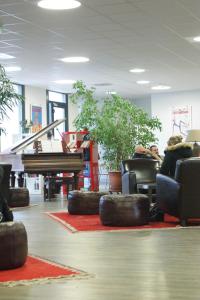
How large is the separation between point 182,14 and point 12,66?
17.8 feet

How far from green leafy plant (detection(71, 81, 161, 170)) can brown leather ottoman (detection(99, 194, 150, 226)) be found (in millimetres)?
5524

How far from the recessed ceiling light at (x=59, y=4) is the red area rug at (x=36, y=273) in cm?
415

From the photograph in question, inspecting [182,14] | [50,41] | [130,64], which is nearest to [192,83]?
[130,64]

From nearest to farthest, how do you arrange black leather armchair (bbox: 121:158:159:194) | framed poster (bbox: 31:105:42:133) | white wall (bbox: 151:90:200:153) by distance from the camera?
black leather armchair (bbox: 121:158:159:194) < framed poster (bbox: 31:105:42:133) < white wall (bbox: 151:90:200:153)

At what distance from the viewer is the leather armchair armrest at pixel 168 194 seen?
288 inches

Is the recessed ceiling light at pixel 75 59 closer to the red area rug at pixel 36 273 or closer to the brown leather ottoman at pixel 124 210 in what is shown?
the brown leather ottoman at pixel 124 210

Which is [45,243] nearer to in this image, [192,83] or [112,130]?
[112,130]

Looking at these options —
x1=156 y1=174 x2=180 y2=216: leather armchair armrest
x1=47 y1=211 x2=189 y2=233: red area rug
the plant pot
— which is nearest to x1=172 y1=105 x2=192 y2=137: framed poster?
the plant pot

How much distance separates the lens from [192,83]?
17609 millimetres

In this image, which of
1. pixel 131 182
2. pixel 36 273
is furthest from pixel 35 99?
pixel 36 273

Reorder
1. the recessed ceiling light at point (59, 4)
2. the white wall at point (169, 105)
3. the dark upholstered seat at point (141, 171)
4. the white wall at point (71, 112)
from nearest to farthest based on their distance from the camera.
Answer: the recessed ceiling light at point (59, 4), the dark upholstered seat at point (141, 171), the white wall at point (169, 105), the white wall at point (71, 112)

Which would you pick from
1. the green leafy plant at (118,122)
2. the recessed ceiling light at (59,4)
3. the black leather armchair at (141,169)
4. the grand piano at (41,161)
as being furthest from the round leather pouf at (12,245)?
the green leafy plant at (118,122)

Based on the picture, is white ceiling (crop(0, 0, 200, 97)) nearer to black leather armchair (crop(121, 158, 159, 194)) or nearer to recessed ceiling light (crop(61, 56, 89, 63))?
recessed ceiling light (crop(61, 56, 89, 63))

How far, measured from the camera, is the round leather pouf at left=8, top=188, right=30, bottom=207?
36.3 ft
